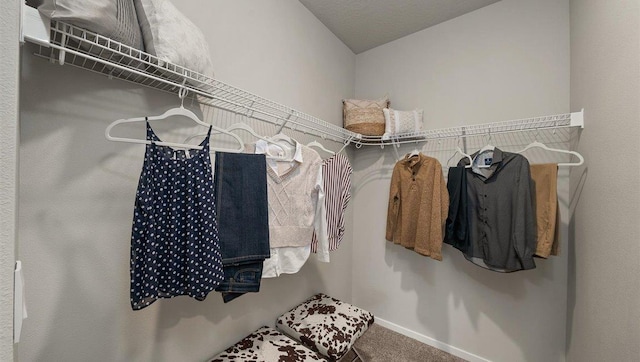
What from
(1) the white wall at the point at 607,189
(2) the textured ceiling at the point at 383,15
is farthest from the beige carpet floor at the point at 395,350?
(2) the textured ceiling at the point at 383,15

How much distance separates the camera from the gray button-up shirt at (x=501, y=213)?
1358mm

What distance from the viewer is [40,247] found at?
2.60 feet

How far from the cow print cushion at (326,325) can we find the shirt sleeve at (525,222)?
1024mm

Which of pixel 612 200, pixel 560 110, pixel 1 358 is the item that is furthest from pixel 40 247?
pixel 560 110

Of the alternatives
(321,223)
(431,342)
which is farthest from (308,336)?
(431,342)

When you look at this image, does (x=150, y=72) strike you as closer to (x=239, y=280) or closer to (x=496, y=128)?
(x=239, y=280)

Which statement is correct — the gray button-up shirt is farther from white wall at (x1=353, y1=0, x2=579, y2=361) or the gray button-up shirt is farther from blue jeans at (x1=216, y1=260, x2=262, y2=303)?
blue jeans at (x1=216, y1=260, x2=262, y2=303)

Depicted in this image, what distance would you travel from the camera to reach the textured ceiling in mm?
1741

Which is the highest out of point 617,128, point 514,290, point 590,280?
point 617,128

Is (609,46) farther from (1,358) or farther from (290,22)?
(1,358)

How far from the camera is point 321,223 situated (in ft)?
4.50

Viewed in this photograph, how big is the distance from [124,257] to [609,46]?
2.20 metres

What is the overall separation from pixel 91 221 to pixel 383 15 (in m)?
2.20

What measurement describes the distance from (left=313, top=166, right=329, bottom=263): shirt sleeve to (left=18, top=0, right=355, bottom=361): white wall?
1.95ft
